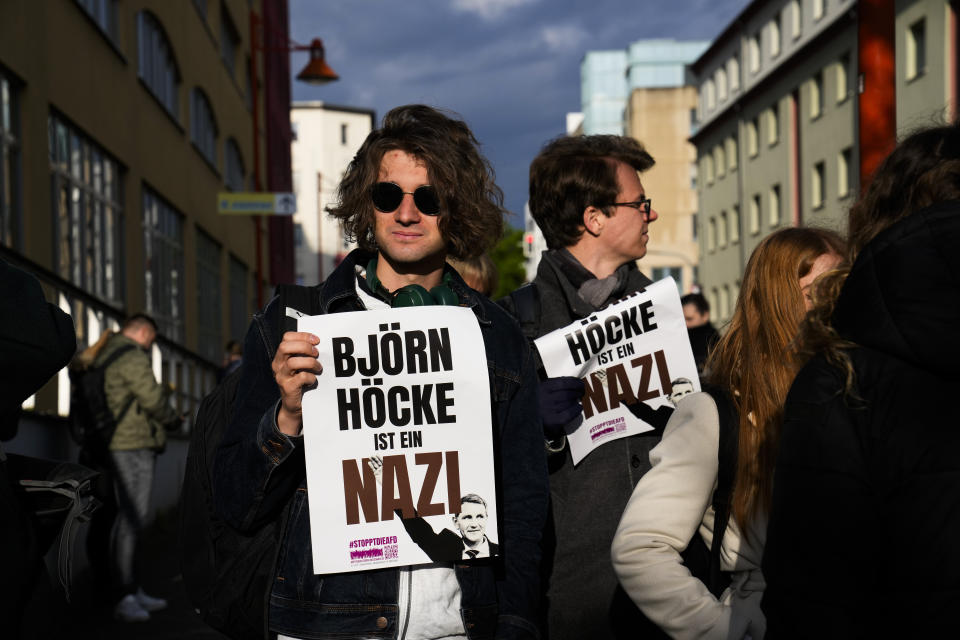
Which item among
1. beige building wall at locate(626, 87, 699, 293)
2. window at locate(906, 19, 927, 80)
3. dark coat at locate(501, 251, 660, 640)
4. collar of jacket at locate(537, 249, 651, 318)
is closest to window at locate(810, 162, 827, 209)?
window at locate(906, 19, 927, 80)

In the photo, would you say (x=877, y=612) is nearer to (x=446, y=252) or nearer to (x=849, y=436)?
(x=849, y=436)

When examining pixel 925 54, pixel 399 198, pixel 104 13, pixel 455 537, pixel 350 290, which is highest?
pixel 925 54

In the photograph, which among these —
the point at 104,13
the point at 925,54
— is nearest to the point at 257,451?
the point at 104,13

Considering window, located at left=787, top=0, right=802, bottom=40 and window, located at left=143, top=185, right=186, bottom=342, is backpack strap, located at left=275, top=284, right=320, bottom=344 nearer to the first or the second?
window, located at left=143, top=185, right=186, bottom=342

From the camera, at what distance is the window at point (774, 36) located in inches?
1897

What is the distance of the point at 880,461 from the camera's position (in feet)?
6.39

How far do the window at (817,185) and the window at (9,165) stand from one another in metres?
35.7

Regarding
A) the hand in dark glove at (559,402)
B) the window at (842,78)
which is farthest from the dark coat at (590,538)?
the window at (842,78)

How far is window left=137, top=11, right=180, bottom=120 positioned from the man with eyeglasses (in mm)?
15026

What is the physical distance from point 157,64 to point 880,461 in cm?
1932

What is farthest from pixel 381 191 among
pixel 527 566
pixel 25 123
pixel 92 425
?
pixel 25 123

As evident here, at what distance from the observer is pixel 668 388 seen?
3699 mm

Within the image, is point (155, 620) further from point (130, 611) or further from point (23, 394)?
point (23, 394)

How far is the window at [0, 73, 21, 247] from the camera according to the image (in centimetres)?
1143
